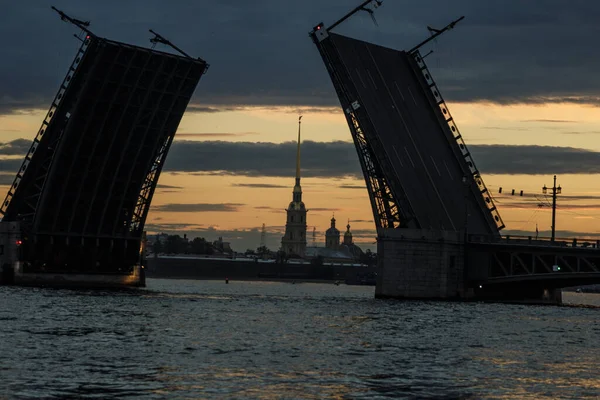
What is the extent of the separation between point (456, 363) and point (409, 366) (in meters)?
1.64

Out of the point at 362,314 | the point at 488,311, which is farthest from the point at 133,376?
the point at 488,311

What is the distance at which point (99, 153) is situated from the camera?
6900cm

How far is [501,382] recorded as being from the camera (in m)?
28.0

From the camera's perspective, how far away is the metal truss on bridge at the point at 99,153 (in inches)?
2554

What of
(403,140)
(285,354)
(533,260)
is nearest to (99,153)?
(403,140)

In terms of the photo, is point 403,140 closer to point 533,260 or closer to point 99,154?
point 533,260

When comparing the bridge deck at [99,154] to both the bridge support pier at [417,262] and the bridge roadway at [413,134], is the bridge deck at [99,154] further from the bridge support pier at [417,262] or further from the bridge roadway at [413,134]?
the bridge support pier at [417,262]

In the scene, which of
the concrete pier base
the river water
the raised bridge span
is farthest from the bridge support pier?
the concrete pier base

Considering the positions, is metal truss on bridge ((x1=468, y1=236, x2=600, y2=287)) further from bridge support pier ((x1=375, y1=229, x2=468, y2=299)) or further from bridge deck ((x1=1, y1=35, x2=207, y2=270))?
bridge deck ((x1=1, y1=35, x2=207, y2=270))

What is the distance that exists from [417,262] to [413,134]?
22.9 ft

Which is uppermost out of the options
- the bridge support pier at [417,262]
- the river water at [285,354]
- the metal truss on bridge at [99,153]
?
the metal truss on bridge at [99,153]

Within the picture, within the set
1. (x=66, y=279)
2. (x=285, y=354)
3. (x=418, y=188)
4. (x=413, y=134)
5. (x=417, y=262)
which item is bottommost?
(x=285, y=354)

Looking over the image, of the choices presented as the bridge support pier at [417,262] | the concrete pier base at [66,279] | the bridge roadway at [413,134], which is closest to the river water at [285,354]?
the bridge support pier at [417,262]

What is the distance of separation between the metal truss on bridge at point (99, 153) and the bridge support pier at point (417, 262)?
1369cm
